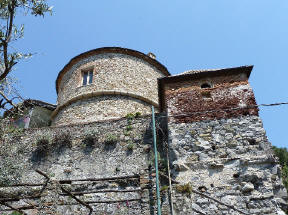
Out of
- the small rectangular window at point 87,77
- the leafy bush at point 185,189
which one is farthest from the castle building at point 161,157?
the small rectangular window at point 87,77

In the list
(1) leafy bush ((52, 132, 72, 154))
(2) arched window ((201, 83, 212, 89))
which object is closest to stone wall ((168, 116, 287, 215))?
(2) arched window ((201, 83, 212, 89))

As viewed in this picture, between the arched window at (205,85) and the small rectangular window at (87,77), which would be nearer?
the arched window at (205,85)

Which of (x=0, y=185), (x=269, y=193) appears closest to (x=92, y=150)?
(x=0, y=185)

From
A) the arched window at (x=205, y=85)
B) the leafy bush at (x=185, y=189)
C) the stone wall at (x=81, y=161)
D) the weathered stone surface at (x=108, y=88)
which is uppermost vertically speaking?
the weathered stone surface at (x=108, y=88)

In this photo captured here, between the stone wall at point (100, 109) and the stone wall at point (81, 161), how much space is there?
5.69 ft

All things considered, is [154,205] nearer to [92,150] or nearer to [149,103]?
[92,150]

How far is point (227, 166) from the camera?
806 centimetres

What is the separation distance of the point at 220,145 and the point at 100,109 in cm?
617

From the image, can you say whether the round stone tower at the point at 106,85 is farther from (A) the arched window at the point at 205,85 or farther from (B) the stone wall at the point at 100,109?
(A) the arched window at the point at 205,85

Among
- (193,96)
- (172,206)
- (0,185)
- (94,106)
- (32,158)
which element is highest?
(94,106)

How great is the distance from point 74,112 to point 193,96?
598 cm

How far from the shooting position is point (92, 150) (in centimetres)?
1030

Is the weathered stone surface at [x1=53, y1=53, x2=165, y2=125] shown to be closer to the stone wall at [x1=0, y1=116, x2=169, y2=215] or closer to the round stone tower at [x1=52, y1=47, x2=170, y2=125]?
the round stone tower at [x1=52, y1=47, x2=170, y2=125]

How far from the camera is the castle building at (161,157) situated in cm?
723
